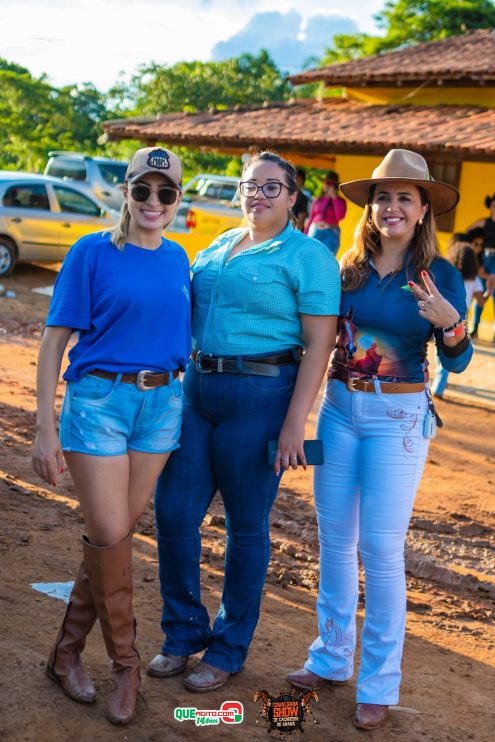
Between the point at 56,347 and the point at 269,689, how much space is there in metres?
1.55

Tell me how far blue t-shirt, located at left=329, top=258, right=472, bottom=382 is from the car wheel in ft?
41.1

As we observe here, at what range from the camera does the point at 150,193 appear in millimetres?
3340

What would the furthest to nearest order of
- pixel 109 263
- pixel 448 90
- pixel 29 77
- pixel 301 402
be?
pixel 29 77, pixel 448 90, pixel 301 402, pixel 109 263

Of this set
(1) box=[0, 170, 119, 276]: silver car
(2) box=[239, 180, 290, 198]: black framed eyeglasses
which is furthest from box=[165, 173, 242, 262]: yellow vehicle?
(2) box=[239, 180, 290, 198]: black framed eyeglasses

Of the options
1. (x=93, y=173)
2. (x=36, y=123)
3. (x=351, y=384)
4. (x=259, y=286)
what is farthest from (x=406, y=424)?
(x=36, y=123)

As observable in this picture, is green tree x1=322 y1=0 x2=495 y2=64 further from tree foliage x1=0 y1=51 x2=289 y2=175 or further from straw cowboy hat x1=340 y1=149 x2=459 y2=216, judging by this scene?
straw cowboy hat x1=340 y1=149 x2=459 y2=216

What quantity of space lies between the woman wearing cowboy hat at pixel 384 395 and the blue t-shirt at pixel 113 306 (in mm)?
722

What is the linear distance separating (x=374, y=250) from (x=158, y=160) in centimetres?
87

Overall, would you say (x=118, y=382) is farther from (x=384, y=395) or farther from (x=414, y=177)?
(x=414, y=177)

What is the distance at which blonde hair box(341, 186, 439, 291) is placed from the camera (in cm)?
354

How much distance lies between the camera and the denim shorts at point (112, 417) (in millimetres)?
3215

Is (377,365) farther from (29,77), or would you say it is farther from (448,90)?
(29,77)

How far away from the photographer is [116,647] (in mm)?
3326

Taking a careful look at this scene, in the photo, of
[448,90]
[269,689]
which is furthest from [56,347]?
[448,90]
